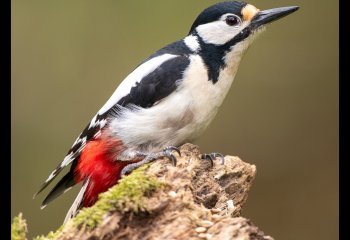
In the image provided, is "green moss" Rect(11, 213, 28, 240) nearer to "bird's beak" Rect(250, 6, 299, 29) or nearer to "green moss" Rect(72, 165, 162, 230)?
"green moss" Rect(72, 165, 162, 230)

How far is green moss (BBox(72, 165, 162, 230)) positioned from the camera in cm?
179

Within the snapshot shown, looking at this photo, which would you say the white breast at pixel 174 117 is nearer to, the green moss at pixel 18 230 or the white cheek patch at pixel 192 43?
the white cheek patch at pixel 192 43

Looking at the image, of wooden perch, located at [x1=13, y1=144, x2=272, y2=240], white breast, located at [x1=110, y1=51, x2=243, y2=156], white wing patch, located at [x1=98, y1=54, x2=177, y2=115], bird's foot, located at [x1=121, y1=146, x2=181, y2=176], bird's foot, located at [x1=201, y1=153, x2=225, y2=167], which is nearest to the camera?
wooden perch, located at [x1=13, y1=144, x2=272, y2=240]

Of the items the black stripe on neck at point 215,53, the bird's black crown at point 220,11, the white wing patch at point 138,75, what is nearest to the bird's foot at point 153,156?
the white wing patch at point 138,75

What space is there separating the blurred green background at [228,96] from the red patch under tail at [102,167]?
1.57 m

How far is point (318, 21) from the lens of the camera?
4.38 meters

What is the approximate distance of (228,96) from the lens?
14.3ft

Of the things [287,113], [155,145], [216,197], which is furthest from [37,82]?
[216,197]

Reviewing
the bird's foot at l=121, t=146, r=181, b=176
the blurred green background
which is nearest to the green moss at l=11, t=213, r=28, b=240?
the bird's foot at l=121, t=146, r=181, b=176

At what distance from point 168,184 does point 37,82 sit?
2649 mm

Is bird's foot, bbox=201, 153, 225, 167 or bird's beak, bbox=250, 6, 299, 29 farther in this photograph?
bird's beak, bbox=250, 6, 299, 29

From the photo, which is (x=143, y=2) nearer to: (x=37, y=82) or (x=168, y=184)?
(x=37, y=82)

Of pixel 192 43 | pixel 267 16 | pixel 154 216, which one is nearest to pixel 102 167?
pixel 192 43

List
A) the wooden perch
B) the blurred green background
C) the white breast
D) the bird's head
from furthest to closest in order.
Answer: the blurred green background → the bird's head → the white breast → the wooden perch
